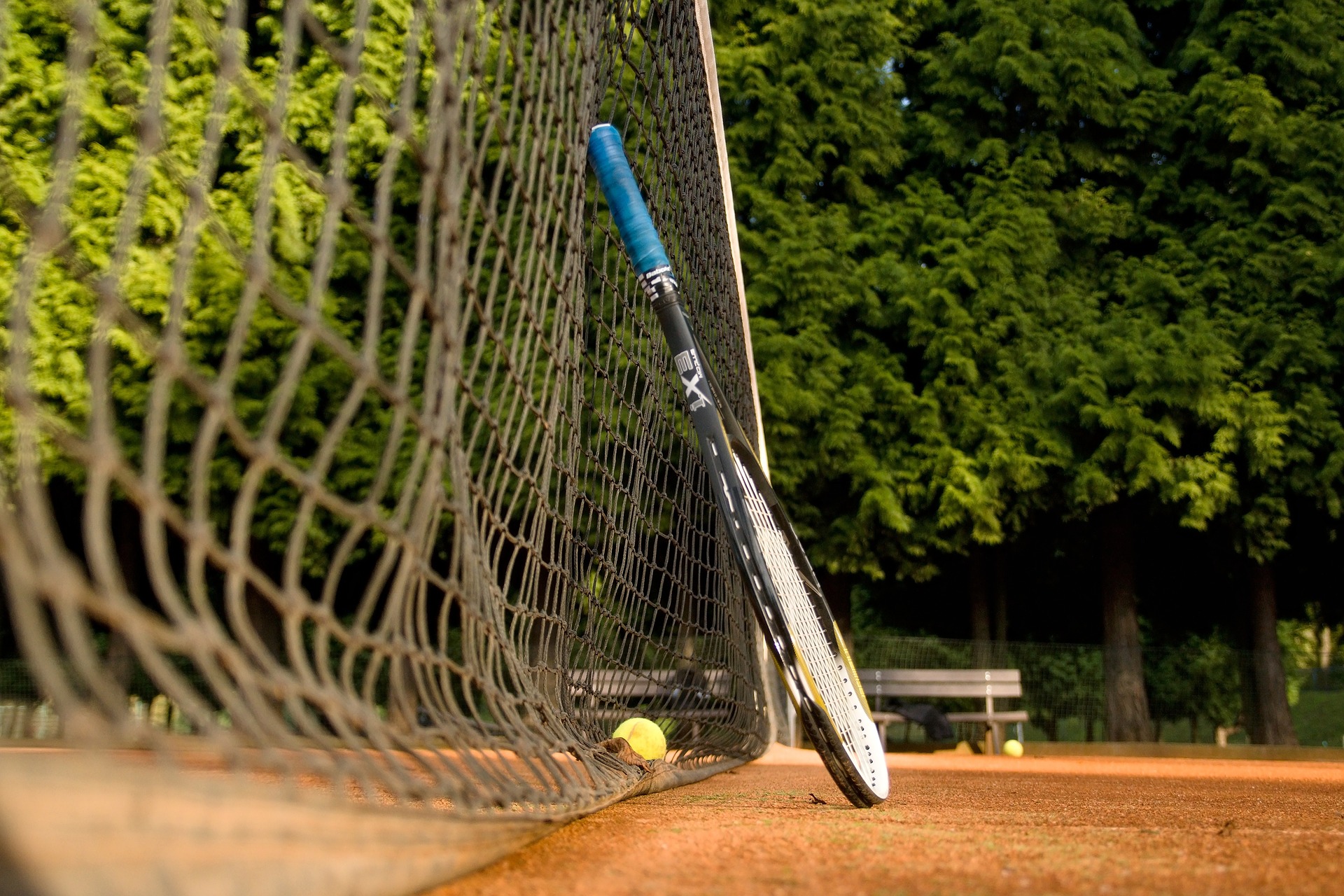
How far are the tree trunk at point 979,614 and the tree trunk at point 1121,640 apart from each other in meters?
1.07

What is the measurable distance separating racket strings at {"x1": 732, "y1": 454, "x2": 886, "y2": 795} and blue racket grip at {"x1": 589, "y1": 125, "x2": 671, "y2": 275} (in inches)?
22.3

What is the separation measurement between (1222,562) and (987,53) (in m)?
5.53

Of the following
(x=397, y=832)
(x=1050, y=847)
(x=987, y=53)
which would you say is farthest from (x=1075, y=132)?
(x=397, y=832)

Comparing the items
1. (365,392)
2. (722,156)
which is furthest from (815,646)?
(722,156)

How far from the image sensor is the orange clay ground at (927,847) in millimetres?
1648

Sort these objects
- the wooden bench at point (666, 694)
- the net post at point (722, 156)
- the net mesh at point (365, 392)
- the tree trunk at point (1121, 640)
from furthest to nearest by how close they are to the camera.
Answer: the tree trunk at point (1121, 640) → the net post at point (722, 156) → the wooden bench at point (666, 694) → the net mesh at point (365, 392)

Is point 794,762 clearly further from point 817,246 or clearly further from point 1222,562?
point 1222,562

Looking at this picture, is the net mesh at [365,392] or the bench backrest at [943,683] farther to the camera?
the bench backrest at [943,683]

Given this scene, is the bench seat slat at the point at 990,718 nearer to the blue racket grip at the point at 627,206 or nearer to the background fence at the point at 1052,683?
the background fence at the point at 1052,683

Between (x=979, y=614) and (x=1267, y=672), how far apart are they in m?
2.55

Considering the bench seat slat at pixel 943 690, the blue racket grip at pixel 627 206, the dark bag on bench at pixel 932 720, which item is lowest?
the dark bag on bench at pixel 932 720

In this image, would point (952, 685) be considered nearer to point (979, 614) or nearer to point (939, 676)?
point (939, 676)

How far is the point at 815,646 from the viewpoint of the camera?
3.13 meters

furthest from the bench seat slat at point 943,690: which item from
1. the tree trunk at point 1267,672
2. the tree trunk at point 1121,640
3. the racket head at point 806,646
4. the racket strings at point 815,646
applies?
the racket strings at point 815,646
